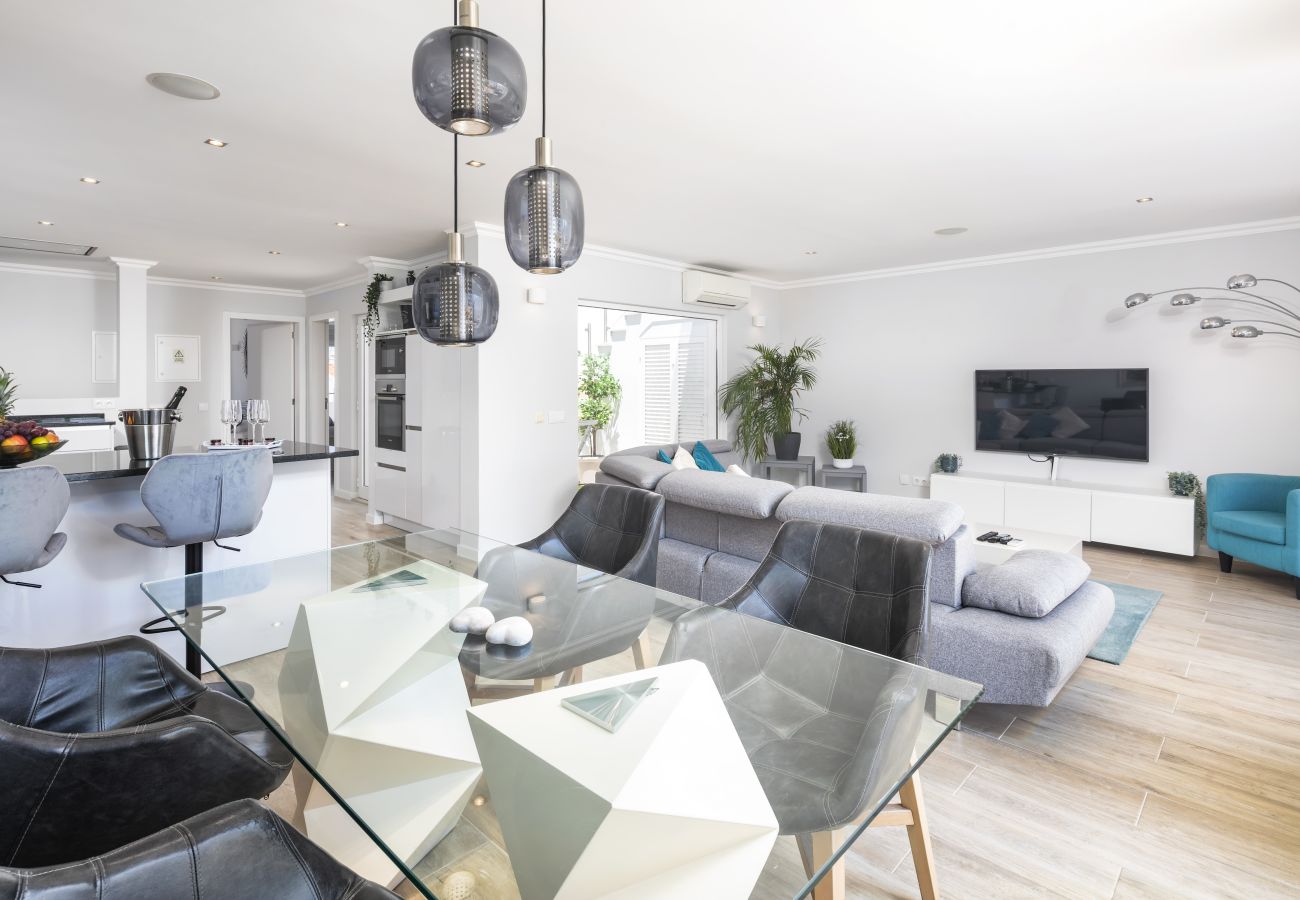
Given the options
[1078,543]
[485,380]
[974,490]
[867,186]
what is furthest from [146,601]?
[974,490]

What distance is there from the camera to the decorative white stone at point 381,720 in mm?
1024

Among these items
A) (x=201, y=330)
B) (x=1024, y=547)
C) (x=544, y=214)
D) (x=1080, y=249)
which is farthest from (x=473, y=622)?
(x=201, y=330)

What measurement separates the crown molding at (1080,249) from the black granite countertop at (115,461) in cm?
540

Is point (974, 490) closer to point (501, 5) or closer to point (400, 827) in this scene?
point (501, 5)

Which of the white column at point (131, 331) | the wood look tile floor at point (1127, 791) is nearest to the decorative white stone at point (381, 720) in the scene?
the wood look tile floor at point (1127, 791)

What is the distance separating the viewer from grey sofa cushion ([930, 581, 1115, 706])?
231 cm

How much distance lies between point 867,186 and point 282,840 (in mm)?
4129

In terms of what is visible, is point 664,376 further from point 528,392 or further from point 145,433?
point 145,433

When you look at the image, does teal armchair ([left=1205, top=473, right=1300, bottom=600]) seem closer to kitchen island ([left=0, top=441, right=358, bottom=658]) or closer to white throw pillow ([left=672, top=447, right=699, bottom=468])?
white throw pillow ([left=672, top=447, right=699, bottom=468])

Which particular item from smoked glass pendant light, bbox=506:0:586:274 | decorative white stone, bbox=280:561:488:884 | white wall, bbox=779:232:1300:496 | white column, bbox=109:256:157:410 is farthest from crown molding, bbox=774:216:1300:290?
white column, bbox=109:256:157:410

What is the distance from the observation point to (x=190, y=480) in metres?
2.62

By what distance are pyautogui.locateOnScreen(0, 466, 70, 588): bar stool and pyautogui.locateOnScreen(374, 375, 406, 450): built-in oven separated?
3604mm

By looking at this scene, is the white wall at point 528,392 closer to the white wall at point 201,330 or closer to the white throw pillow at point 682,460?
the white throw pillow at point 682,460

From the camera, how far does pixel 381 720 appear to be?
1254 mm
